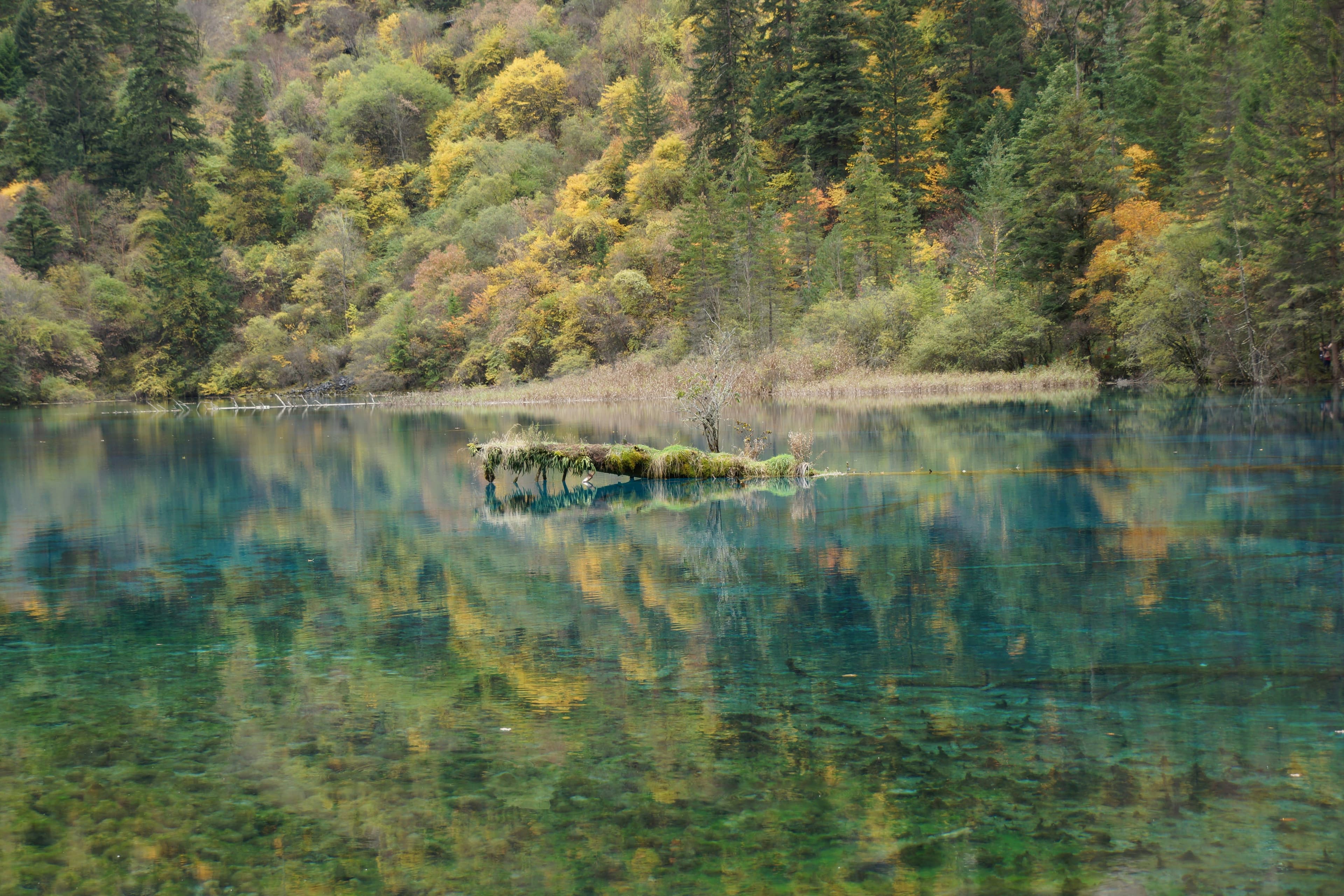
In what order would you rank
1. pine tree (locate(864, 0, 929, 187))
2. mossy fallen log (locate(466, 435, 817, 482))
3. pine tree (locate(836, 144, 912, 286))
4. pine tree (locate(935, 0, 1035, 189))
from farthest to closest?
pine tree (locate(935, 0, 1035, 189)), pine tree (locate(864, 0, 929, 187)), pine tree (locate(836, 144, 912, 286)), mossy fallen log (locate(466, 435, 817, 482))

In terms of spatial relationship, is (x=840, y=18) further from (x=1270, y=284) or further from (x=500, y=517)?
(x=500, y=517)

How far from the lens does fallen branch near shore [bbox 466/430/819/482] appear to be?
76.8 feet

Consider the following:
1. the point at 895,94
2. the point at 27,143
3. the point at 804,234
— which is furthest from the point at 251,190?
the point at 895,94

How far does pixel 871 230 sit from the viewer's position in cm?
6769

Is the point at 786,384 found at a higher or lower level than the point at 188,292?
lower

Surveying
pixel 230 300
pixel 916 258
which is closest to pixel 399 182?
pixel 230 300

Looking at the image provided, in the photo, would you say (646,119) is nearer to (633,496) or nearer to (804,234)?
(804,234)

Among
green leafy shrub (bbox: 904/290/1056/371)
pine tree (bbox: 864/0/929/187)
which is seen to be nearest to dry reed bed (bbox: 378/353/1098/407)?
green leafy shrub (bbox: 904/290/1056/371)

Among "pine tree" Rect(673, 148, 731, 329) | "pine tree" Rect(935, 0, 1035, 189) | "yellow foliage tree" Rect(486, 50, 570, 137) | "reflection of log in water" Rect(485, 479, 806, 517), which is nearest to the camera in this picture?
"reflection of log in water" Rect(485, 479, 806, 517)

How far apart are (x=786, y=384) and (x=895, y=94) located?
92.8 ft

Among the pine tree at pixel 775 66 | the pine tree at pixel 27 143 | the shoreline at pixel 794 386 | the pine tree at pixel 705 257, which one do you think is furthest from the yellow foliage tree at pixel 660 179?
the pine tree at pixel 27 143

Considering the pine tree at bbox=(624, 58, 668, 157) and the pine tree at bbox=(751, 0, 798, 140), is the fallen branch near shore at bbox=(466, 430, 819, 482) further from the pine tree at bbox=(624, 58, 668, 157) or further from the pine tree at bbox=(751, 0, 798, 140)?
the pine tree at bbox=(624, 58, 668, 157)

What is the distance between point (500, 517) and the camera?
19.2 meters

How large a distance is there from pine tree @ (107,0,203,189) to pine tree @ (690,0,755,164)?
46.6 m
